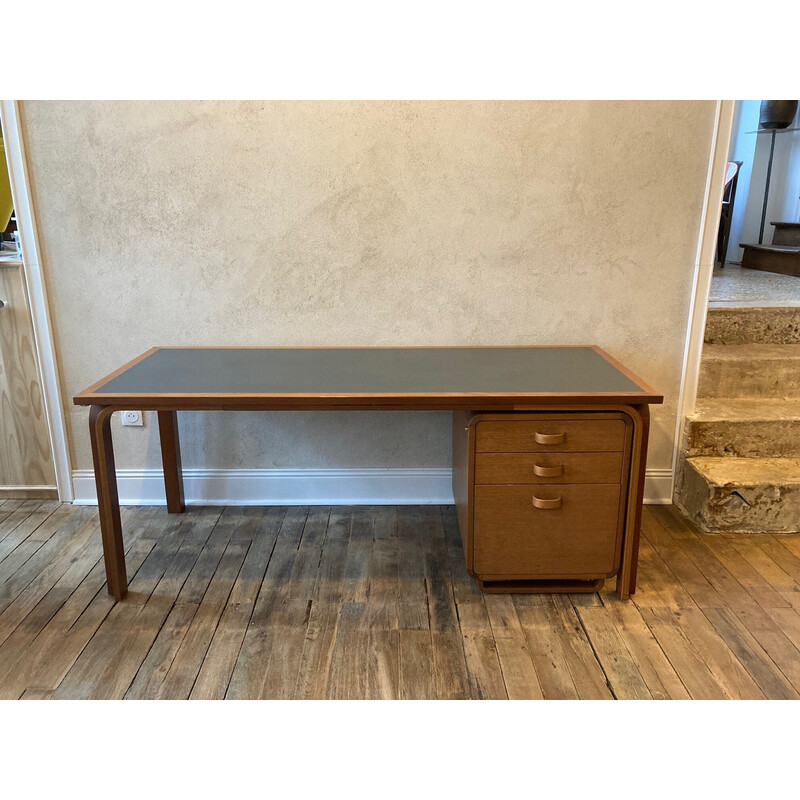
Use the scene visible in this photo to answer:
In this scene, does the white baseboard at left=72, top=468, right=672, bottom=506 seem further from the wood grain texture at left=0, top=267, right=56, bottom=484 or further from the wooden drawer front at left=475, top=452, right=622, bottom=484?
the wooden drawer front at left=475, top=452, right=622, bottom=484

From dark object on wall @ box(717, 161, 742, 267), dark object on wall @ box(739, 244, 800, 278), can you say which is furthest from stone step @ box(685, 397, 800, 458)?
dark object on wall @ box(717, 161, 742, 267)

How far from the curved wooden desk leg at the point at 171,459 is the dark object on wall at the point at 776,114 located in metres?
4.64

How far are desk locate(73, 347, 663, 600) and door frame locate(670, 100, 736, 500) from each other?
523 mm

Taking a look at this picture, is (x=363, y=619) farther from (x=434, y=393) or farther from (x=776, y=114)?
(x=776, y=114)

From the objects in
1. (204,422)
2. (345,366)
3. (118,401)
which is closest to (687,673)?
(345,366)

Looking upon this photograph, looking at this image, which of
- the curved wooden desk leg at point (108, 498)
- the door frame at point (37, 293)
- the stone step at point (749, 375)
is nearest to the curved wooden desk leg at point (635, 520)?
the stone step at point (749, 375)

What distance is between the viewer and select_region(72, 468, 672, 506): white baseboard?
8.38ft

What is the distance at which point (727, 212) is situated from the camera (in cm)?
506

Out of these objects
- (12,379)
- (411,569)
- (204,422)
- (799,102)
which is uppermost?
(799,102)

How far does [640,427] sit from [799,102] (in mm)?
4231

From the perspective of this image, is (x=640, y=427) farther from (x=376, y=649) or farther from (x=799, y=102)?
(x=799, y=102)

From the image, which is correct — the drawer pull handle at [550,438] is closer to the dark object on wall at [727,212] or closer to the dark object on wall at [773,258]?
the dark object on wall at [773,258]

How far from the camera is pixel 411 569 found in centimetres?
211

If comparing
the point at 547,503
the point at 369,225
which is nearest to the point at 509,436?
the point at 547,503
